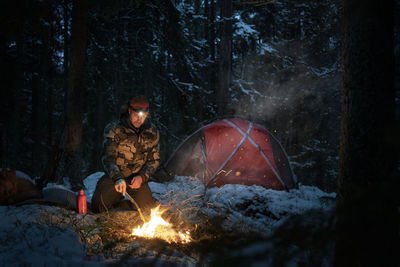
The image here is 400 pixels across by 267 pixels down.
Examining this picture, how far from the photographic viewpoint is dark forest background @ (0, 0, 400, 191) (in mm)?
10469

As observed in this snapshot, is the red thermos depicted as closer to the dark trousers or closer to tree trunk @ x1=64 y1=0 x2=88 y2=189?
the dark trousers

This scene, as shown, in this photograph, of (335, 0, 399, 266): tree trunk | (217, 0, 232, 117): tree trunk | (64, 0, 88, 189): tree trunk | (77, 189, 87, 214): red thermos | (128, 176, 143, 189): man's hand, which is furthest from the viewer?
(217, 0, 232, 117): tree trunk

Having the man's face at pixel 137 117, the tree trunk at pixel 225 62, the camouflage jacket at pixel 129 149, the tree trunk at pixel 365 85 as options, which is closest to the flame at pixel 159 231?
the camouflage jacket at pixel 129 149

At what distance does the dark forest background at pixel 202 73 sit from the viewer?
412 inches

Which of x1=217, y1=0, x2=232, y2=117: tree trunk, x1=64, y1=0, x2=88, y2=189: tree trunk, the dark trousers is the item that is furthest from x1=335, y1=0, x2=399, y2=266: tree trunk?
x1=217, y1=0, x2=232, y2=117: tree trunk

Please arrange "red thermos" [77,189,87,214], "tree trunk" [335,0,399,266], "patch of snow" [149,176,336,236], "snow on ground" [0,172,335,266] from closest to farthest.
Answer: "snow on ground" [0,172,335,266], "tree trunk" [335,0,399,266], "red thermos" [77,189,87,214], "patch of snow" [149,176,336,236]

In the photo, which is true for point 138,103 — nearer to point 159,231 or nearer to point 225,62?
point 159,231

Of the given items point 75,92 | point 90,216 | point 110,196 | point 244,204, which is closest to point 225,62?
point 75,92

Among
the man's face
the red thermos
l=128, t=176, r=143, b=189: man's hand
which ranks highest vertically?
the man's face

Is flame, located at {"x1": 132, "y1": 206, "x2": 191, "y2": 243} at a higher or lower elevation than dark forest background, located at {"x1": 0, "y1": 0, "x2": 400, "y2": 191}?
lower

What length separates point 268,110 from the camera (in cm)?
1290

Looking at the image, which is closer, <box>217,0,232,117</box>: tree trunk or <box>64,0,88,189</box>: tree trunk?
<box>64,0,88,189</box>: tree trunk

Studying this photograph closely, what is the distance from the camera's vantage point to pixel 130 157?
4285mm

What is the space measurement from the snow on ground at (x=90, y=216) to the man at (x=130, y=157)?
490 millimetres
